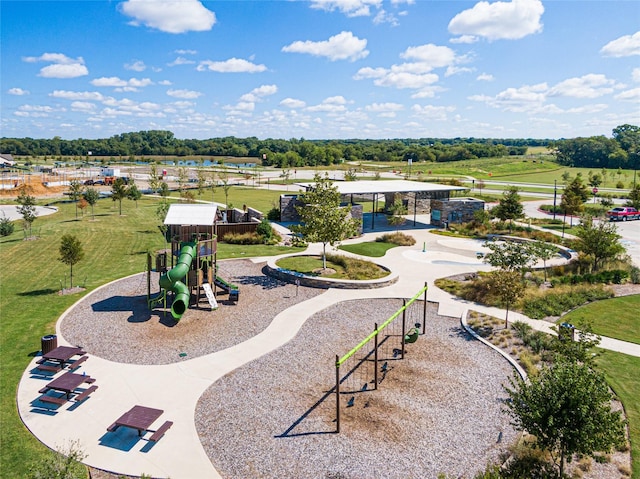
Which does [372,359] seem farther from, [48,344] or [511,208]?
[511,208]

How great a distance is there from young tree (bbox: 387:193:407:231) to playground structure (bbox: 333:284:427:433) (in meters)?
25.6

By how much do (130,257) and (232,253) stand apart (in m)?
7.00

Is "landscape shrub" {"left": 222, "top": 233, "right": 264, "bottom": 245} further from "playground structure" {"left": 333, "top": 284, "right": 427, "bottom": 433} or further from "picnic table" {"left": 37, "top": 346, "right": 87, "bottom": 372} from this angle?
"picnic table" {"left": 37, "top": 346, "right": 87, "bottom": 372}

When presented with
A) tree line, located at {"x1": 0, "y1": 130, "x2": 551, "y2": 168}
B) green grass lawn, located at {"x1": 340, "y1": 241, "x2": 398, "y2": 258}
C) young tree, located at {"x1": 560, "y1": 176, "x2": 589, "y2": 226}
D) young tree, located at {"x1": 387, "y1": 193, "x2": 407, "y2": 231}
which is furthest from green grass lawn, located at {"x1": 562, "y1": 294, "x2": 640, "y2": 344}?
tree line, located at {"x1": 0, "y1": 130, "x2": 551, "y2": 168}

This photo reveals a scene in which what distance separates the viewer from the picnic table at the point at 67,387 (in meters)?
13.9

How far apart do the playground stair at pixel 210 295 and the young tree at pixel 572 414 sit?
1510 cm

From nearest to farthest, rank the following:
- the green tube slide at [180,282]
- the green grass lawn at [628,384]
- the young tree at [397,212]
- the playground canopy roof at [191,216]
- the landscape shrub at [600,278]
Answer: the green grass lawn at [628,384] → the green tube slide at [180,282] → the playground canopy roof at [191,216] → the landscape shrub at [600,278] → the young tree at [397,212]

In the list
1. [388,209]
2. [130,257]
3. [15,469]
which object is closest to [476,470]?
[15,469]

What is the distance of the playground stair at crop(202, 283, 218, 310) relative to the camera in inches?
869

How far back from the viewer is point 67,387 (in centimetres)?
1407

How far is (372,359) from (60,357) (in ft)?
36.6

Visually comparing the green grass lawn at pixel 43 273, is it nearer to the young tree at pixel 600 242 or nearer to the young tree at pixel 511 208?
the young tree at pixel 600 242

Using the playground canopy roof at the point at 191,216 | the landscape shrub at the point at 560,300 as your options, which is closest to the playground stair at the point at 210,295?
the playground canopy roof at the point at 191,216

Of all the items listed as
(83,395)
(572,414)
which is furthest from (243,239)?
(572,414)
